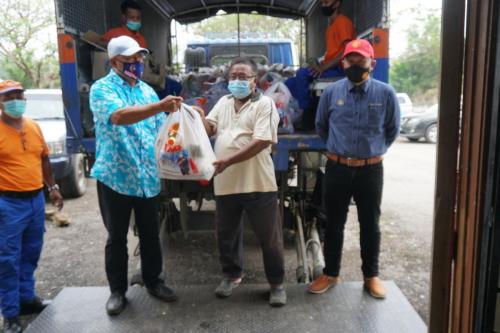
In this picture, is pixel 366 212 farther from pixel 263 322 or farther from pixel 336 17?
pixel 336 17

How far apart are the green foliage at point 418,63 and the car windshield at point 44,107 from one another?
1172 inches

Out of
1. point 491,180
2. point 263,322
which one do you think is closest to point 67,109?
point 263,322

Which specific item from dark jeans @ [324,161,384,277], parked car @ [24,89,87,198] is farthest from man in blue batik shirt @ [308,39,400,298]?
parked car @ [24,89,87,198]

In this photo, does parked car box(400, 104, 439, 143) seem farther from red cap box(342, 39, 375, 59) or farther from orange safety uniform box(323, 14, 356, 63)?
red cap box(342, 39, 375, 59)

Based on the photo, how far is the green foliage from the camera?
3222 cm

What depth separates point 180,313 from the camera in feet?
9.21

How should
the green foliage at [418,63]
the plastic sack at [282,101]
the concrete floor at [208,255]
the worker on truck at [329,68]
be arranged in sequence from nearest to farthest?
the plastic sack at [282,101] < the worker on truck at [329,68] < the concrete floor at [208,255] < the green foliage at [418,63]

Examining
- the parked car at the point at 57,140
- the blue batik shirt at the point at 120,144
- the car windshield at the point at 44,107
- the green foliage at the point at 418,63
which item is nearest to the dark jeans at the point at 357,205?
the blue batik shirt at the point at 120,144

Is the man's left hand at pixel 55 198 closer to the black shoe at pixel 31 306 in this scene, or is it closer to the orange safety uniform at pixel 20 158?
the orange safety uniform at pixel 20 158

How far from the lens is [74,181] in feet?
24.4

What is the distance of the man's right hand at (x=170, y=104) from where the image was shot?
2480 mm

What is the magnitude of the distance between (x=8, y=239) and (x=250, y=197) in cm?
172

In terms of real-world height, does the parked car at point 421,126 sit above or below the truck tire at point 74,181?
above

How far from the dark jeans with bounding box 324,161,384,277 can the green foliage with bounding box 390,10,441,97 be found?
32.4 meters
